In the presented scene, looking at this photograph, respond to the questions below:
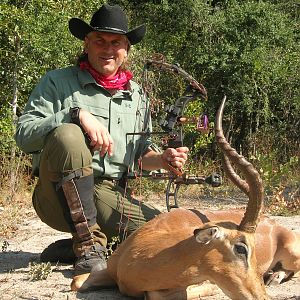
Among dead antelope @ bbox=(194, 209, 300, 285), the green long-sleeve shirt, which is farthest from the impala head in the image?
the green long-sleeve shirt

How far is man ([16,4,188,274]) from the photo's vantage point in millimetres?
4656

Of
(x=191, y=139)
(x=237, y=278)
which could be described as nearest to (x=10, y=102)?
(x=191, y=139)

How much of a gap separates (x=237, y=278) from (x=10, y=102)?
24.7ft

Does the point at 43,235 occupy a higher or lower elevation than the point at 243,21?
lower

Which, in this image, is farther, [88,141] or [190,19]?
[190,19]

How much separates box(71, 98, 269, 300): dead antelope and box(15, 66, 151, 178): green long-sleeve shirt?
1203 millimetres

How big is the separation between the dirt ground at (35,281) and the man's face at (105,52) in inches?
65.2

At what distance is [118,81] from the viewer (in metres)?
5.38

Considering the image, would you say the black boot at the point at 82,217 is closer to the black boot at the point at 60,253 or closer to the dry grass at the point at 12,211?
the black boot at the point at 60,253

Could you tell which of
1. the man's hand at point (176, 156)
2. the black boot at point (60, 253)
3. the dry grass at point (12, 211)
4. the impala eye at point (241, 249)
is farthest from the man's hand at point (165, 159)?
the dry grass at point (12, 211)

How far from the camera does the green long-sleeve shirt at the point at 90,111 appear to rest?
4.77 metres

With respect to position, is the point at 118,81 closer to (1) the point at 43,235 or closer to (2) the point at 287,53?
(1) the point at 43,235

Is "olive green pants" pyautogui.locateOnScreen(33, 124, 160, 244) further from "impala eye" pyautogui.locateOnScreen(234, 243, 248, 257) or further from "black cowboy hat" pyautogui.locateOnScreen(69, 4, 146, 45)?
"impala eye" pyautogui.locateOnScreen(234, 243, 248, 257)

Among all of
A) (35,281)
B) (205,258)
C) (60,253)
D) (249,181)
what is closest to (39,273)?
(35,281)
